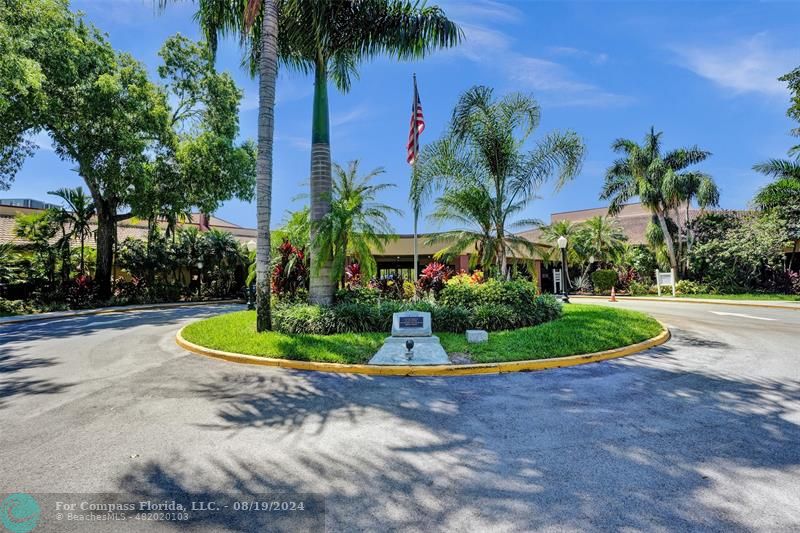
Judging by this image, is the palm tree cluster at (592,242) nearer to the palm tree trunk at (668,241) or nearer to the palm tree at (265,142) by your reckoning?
the palm tree trunk at (668,241)

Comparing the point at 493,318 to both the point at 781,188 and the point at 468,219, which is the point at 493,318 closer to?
the point at 468,219

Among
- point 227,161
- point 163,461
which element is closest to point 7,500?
point 163,461

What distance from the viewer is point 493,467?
3.50 meters

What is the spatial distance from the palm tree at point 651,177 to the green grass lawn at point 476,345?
69.2ft

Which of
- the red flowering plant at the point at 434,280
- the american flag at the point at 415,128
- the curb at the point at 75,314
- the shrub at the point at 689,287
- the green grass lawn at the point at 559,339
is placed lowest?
the curb at the point at 75,314

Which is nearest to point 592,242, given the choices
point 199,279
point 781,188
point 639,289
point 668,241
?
point 639,289

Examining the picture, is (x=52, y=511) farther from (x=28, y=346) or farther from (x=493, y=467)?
(x=28, y=346)

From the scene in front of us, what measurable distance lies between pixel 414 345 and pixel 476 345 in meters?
1.29

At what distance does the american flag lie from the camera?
520 inches

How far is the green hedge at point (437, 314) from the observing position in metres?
10.0

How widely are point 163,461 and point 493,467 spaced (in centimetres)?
291

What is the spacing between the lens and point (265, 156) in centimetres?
993

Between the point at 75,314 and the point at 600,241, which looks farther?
the point at 600,241

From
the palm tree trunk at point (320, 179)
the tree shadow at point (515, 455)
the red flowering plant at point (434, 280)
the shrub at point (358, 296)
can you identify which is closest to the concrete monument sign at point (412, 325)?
the shrub at point (358, 296)
